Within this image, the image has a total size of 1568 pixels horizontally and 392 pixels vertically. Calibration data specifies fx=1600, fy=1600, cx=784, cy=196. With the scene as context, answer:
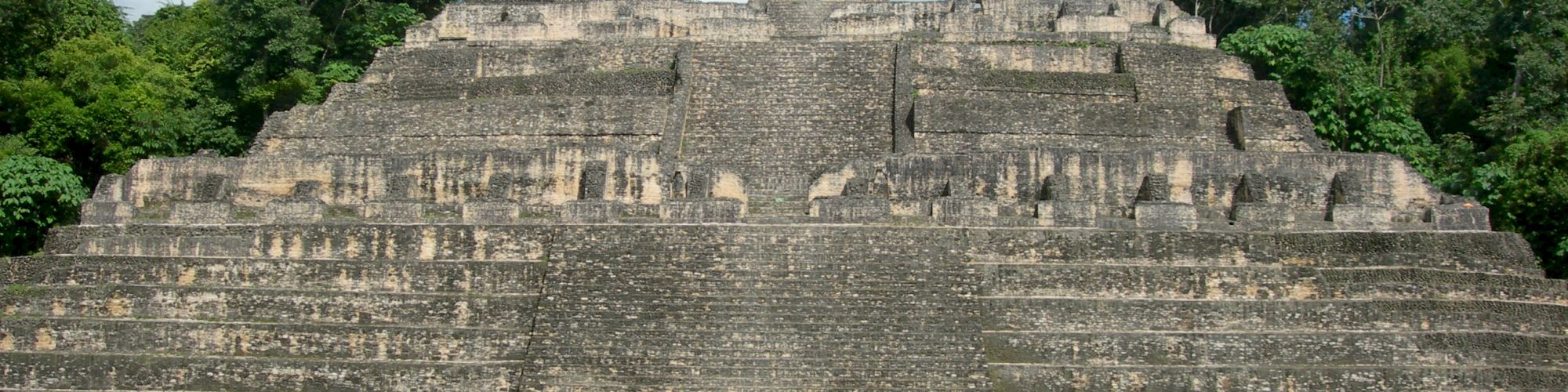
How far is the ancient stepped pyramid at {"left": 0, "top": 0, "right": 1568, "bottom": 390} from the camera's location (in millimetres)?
18766

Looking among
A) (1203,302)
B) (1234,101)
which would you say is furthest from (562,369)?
(1234,101)

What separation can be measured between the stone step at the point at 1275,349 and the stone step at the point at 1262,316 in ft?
0.62

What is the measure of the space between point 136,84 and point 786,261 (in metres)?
15.6

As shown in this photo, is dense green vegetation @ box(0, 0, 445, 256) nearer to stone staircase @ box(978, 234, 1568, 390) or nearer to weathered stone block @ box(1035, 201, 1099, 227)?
weathered stone block @ box(1035, 201, 1099, 227)

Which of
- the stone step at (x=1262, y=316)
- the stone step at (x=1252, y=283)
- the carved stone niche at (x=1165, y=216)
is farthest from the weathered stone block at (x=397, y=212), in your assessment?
the carved stone niche at (x=1165, y=216)

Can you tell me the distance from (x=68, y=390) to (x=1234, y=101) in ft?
59.2

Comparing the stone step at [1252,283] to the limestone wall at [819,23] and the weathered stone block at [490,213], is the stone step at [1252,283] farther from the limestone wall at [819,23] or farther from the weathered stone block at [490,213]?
the limestone wall at [819,23]

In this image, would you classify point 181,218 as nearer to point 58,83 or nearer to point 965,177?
point 58,83

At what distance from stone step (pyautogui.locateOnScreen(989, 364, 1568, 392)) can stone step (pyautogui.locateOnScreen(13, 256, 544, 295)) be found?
6259mm

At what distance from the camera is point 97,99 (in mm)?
28609

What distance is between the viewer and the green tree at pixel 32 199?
2480 cm

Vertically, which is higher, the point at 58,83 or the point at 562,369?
the point at 58,83

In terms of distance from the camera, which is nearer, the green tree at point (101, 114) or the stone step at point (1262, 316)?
the stone step at point (1262, 316)

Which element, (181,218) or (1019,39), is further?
(1019,39)
